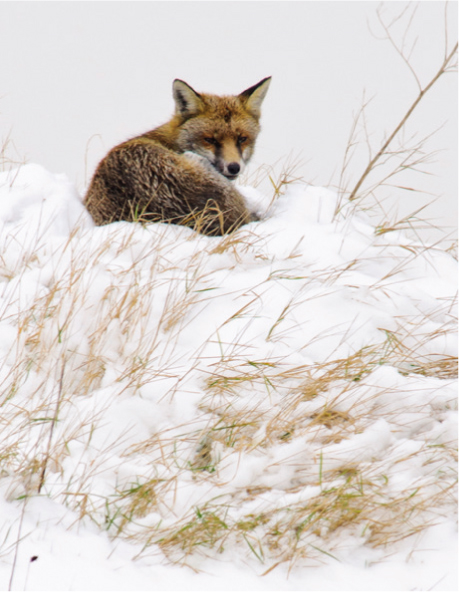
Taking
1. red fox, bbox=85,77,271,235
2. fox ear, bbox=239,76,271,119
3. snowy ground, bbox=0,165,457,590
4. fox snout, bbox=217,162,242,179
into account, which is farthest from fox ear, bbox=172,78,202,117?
snowy ground, bbox=0,165,457,590

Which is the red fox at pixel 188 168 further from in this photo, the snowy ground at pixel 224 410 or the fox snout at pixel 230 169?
the snowy ground at pixel 224 410

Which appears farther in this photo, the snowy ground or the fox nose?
the fox nose

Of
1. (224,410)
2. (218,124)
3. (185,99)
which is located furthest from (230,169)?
(224,410)

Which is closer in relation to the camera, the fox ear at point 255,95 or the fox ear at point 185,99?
the fox ear at point 185,99

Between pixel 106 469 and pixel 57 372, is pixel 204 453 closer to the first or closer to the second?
pixel 106 469

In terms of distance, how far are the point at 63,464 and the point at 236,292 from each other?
192 centimetres

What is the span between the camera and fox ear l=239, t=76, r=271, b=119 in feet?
22.4

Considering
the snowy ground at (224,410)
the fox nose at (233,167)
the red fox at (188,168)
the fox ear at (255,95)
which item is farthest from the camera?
the fox ear at (255,95)

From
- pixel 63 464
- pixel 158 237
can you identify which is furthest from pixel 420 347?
pixel 63 464

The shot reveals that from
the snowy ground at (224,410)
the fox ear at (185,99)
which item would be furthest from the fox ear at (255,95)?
the snowy ground at (224,410)

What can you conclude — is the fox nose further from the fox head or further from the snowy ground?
the snowy ground

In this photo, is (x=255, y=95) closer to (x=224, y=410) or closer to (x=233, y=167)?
(x=233, y=167)

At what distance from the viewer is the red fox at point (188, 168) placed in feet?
19.5

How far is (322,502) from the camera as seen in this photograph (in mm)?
3289
